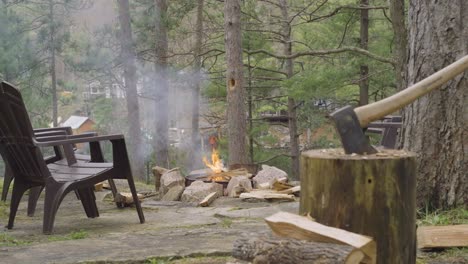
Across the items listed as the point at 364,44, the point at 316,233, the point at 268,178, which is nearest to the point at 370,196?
the point at 316,233

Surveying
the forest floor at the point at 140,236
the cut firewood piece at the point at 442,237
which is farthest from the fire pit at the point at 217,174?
the cut firewood piece at the point at 442,237

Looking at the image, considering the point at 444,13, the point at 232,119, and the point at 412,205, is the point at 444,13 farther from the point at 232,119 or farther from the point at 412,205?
the point at 232,119

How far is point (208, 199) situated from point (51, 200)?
2126 millimetres

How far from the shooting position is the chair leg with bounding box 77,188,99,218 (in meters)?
4.25

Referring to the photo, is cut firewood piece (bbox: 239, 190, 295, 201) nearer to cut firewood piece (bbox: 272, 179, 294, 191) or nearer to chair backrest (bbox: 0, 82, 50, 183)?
cut firewood piece (bbox: 272, 179, 294, 191)

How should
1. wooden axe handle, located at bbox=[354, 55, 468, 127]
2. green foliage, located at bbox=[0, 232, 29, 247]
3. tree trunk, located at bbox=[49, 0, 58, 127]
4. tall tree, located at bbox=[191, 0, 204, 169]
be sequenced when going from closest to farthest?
1. wooden axe handle, located at bbox=[354, 55, 468, 127]
2. green foliage, located at bbox=[0, 232, 29, 247]
3. tall tree, located at bbox=[191, 0, 204, 169]
4. tree trunk, located at bbox=[49, 0, 58, 127]

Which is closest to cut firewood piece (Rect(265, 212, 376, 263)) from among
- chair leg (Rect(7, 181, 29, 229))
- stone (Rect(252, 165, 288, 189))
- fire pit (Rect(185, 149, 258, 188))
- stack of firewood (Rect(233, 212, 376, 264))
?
stack of firewood (Rect(233, 212, 376, 264))

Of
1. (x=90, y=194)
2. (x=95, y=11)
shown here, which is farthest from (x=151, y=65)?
(x=90, y=194)

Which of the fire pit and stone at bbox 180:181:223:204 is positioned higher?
the fire pit

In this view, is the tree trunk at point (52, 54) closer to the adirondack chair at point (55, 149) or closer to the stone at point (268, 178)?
the stone at point (268, 178)

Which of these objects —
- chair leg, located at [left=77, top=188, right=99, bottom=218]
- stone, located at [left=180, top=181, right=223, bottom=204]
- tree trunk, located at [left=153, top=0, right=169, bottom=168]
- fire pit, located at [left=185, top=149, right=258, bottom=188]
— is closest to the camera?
chair leg, located at [left=77, top=188, right=99, bottom=218]

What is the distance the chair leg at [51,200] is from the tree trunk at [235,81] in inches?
254

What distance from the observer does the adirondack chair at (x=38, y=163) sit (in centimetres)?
356

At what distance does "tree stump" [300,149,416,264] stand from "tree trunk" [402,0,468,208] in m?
1.45
